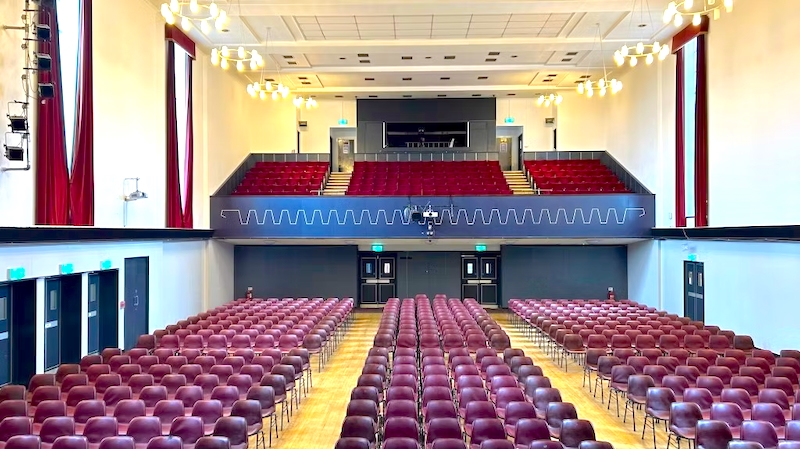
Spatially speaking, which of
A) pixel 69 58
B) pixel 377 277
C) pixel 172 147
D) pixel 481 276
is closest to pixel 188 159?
pixel 172 147

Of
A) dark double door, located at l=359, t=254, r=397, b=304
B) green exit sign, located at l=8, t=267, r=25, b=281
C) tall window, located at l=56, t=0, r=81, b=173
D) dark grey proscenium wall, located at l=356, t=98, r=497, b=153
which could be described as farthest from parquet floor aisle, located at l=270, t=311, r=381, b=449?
dark grey proscenium wall, located at l=356, t=98, r=497, b=153

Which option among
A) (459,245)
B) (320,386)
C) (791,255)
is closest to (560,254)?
(459,245)

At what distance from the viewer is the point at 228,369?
979 cm

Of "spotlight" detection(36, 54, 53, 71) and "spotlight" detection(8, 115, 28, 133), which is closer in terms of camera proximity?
"spotlight" detection(8, 115, 28, 133)

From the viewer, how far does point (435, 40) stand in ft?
66.0

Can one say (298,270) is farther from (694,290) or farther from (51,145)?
(694,290)

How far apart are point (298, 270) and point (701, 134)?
15249 millimetres

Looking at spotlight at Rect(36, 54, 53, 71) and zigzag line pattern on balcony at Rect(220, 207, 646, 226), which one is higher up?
spotlight at Rect(36, 54, 53, 71)

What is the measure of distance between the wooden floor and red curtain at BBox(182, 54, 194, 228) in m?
6.41

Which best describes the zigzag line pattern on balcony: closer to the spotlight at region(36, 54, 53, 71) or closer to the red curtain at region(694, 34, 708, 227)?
the red curtain at region(694, 34, 708, 227)

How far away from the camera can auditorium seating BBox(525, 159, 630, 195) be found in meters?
23.5

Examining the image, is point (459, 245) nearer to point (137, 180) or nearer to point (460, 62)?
point (460, 62)

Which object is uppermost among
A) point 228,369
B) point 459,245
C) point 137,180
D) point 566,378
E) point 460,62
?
point 460,62

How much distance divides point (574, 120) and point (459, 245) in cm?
841
